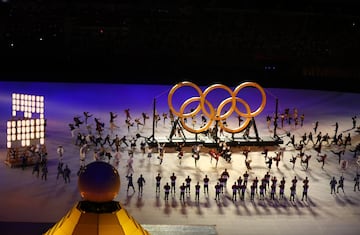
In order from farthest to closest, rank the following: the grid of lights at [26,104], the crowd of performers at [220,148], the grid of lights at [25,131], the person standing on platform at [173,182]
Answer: the grid of lights at [26,104]
the grid of lights at [25,131]
the crowd of performers at [220,148]
the person standing on platform at [173,182]

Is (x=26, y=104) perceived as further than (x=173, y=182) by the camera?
Yes

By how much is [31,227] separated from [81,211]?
1515cm

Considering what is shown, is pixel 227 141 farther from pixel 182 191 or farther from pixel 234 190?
pixel 182 191

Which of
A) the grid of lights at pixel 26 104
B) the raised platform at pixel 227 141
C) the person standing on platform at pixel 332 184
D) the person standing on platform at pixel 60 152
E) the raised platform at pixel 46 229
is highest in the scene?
the grid of lights at pixel 26 104

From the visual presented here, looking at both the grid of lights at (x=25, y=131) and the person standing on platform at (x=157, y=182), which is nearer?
the person standing on platform at (x=157, y=182)

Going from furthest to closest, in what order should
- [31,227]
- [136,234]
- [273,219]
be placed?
[273,219] < [31,227] < [136,234]

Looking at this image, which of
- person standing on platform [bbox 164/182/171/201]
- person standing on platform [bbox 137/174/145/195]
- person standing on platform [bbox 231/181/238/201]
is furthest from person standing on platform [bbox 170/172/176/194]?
person standing on platform [bbox 231/181/238/201]

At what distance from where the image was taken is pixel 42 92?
1816 inches

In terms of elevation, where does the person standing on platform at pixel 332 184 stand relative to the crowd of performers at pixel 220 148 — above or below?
below

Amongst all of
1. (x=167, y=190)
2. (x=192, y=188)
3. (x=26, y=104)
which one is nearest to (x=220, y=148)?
(x=192, y=188)

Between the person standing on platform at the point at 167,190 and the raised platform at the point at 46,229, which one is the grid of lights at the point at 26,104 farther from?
the raised platform at the point at 46,229

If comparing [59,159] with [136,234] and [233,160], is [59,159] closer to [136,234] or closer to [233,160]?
[233,160]

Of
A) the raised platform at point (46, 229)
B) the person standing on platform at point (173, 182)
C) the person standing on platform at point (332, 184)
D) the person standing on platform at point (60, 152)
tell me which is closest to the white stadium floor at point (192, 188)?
the raised platform at point (46, 229)

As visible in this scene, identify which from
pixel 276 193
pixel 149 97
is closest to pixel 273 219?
pixel 276 193
